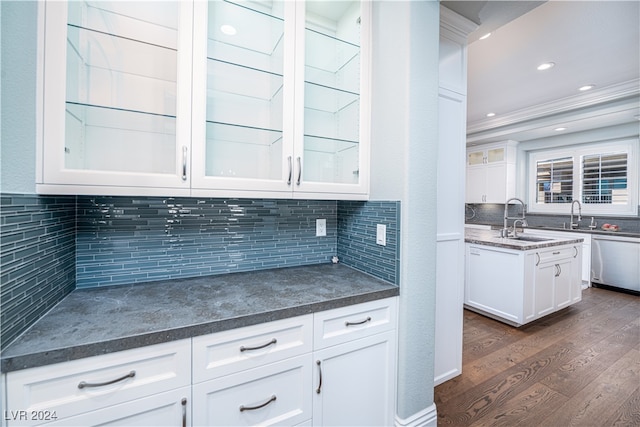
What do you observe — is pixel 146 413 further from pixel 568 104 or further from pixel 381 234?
pixel 568 104

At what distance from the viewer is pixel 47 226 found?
104 centimetres

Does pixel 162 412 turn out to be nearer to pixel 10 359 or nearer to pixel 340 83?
pixel 10 359

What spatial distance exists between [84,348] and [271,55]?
1.45 metres

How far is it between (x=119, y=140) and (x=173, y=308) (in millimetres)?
760

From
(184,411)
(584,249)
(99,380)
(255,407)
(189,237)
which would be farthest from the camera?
(584,249)

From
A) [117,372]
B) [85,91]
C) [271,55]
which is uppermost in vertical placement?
[271,55]

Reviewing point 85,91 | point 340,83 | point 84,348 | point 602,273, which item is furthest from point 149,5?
point 602,273

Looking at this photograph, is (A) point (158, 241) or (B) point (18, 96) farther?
(A) point (158, 241)

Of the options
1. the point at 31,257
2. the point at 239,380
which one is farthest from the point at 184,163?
the point at 239,380

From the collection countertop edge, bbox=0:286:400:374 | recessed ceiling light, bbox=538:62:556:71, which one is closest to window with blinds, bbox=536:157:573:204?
recessed ceiling light, bbox=538:62:556:71

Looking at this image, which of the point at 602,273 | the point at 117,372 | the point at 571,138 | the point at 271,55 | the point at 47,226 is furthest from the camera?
the point at 571,138

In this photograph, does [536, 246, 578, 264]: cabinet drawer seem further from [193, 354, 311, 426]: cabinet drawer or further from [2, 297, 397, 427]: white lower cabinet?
[193, 354, 311, 426]: cabinet drawer

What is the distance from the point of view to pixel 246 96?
1396 mm

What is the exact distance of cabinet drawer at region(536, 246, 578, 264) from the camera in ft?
9.00
